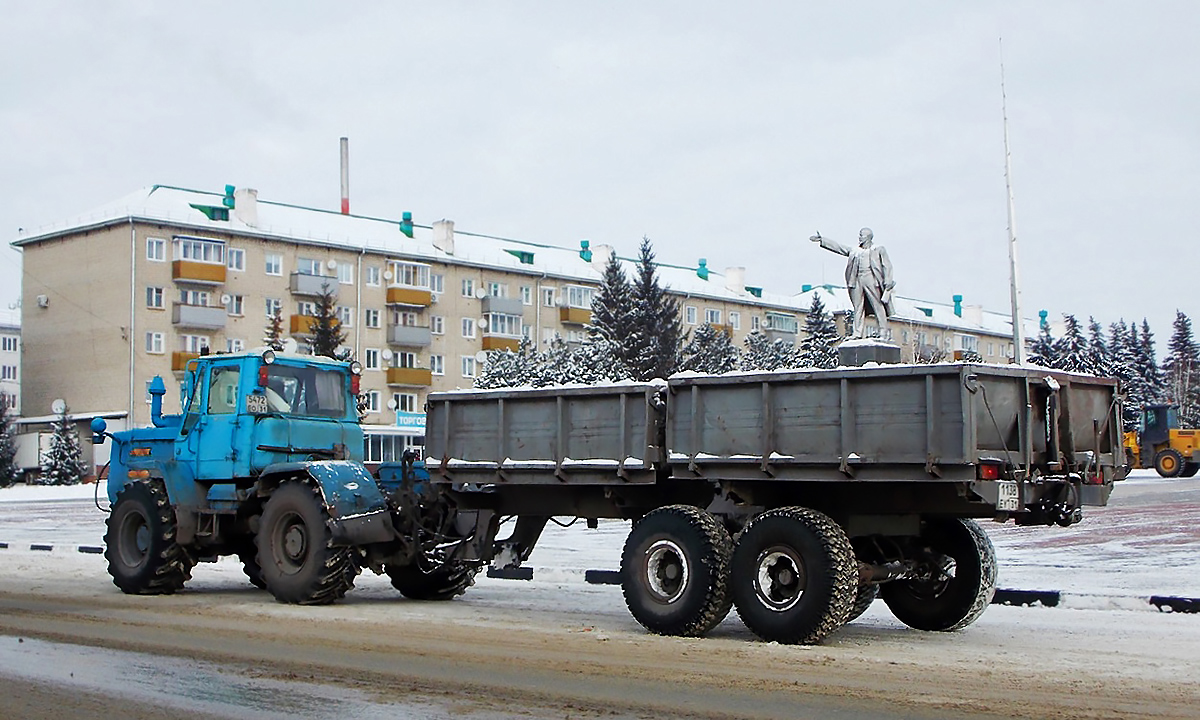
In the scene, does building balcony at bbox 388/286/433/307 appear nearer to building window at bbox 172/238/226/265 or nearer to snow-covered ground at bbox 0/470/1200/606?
building window at bbox 172/238/226/265

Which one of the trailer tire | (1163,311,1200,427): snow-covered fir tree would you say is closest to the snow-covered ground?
the trailer tire

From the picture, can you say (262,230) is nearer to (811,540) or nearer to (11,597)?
(11,597)

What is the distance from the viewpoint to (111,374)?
2751 inches

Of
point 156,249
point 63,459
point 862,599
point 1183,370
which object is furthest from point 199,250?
point 1183,370

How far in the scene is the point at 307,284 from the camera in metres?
74.9

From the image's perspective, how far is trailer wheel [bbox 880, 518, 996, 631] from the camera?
12.5 meters

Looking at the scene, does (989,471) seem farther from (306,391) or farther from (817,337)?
(817,337)

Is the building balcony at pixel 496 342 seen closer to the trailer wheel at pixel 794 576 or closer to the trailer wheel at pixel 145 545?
the trailer wheel at pixel 145 545

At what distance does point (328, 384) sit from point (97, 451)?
57.8 metres

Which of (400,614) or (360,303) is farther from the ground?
(360,303)

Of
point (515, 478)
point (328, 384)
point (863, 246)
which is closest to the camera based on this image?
→ point (515, 478)

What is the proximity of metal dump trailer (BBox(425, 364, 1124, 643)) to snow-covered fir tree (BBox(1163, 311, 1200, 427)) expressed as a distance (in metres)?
95.6

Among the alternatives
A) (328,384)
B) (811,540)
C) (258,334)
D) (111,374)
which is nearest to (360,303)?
(258,334)

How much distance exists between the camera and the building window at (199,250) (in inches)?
2788
